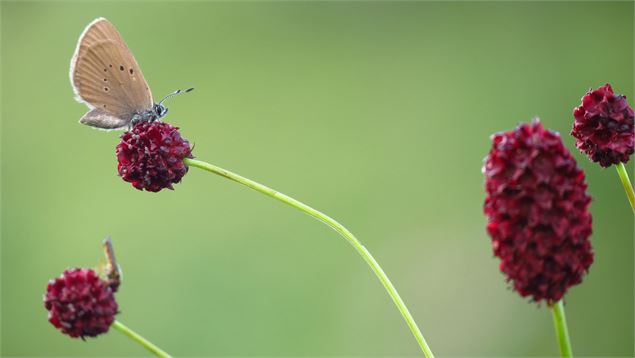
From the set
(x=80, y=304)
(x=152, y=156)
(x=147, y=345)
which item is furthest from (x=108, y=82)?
(x=147, y=345)

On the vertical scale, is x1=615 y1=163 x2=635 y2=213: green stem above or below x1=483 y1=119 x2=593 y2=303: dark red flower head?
above

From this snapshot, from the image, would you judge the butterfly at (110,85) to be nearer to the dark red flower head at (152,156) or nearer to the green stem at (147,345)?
the dark red flower head at (152,156)

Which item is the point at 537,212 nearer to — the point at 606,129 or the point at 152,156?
the point at 606,129

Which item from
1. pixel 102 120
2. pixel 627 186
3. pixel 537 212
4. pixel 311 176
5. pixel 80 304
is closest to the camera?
pixel 537 212

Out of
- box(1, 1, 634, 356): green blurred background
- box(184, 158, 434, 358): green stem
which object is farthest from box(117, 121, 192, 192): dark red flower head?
box(1, 1, 634, 356): green blurred background

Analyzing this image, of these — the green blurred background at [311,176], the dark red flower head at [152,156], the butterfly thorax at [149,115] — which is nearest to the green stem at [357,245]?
the dark red flower head at [152,156]

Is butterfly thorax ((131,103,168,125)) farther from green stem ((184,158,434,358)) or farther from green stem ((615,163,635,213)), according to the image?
green stem ((615,163,635,213))

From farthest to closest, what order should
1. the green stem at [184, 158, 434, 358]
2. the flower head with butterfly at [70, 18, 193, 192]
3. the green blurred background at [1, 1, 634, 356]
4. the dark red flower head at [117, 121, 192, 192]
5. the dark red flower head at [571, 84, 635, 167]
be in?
the green blurred background at [1, 1, 634, 356]
the flower head with butterfly at [70, 18, 193, 192]
the dark red flower head at [117, 121, 192, 192]
the dark red flower head at [571, 84, 635, 167]
the green stem at [184, 158, 434, 358]
